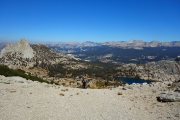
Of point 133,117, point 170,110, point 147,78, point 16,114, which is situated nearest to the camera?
point 16,114

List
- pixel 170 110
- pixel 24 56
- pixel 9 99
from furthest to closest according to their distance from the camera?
1. pixel 24 56
2. pixel 9 99
3. pixel 170 110

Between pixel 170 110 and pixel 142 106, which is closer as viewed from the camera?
pixel 170 110

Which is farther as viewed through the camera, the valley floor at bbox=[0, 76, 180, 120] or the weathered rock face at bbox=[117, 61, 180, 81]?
the weathered rock face at bbox=[117, 61, 180, 81]

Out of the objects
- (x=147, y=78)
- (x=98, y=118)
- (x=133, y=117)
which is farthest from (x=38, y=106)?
(x=147, y=78)

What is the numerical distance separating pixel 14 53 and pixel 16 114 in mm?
214101

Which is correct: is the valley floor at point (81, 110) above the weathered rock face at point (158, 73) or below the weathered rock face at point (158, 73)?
above

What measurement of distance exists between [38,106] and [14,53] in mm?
212599

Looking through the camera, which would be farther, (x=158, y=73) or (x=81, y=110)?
(x=158, y=73)

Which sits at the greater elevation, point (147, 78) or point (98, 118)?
point (98, 118)

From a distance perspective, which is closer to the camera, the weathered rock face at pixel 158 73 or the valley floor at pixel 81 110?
the valley floor at pixel 81 110

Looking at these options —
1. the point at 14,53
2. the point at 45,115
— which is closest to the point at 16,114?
the point at 45,115

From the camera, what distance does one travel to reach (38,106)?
1351cm

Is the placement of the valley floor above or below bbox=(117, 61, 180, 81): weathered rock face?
above

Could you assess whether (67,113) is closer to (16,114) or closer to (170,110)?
(16,114)
